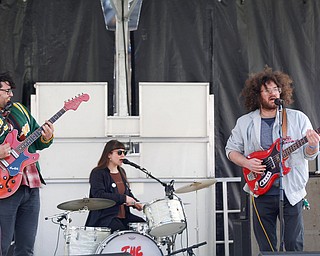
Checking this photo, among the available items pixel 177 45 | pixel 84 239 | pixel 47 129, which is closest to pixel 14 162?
pixel 47 129

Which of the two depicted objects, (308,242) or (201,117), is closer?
(308,242)

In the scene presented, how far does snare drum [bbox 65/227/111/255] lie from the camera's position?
4.85m

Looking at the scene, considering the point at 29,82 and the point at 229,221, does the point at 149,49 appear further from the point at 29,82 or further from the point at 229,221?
the point at 229,221

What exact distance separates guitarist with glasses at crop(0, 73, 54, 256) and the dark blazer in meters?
1.05

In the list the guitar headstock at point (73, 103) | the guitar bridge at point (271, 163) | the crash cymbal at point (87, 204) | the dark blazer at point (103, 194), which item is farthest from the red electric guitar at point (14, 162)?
the guitar bridge at point (271, 163)

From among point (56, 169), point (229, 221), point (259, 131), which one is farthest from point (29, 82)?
point (259, 131)

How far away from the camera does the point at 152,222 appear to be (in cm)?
486

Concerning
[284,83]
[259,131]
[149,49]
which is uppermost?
[149,49]

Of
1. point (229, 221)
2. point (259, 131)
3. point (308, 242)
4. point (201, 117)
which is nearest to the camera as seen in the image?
point (259, 131)

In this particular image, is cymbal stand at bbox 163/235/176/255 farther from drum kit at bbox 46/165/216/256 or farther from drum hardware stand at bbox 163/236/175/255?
drum kit at bbox 46/165/216/256

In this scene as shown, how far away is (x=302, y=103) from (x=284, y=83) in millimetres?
2190

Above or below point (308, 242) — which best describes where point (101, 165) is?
above

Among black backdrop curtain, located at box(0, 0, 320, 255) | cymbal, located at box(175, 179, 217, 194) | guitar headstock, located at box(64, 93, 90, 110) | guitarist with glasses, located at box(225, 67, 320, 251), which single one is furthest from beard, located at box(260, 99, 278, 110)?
black backdrop curtain, located at box(0, 0, 320, 255)

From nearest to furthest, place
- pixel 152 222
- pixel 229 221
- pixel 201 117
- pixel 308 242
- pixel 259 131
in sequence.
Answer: pixel 259 131, pixel 152 222, pixel 308 242, pixel 201 117, pixel 229 221
